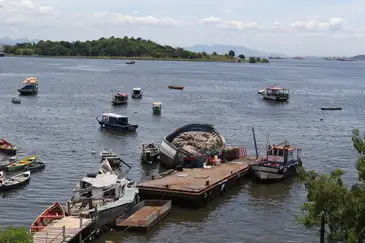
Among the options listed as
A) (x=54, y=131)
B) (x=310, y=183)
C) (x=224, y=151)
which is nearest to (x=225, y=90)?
(x=54, y=131)

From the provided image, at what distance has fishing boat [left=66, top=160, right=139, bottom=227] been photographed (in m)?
33.6

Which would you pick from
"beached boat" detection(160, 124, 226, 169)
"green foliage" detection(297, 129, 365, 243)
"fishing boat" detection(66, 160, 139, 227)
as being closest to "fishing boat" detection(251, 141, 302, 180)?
"beached boat" detection(160, 124, 226, 169)

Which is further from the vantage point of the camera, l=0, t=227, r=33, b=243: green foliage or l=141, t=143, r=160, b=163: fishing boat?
l=141, t=143, r=160, b=163: fishing boat

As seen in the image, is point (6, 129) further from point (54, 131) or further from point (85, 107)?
point (85, 107)

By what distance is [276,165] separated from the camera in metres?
47.9

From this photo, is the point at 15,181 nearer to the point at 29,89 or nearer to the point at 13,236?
the point at 13,236

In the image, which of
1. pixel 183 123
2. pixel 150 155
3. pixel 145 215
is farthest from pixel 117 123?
pixel 145 215

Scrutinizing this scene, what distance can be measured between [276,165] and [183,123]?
37.3 m

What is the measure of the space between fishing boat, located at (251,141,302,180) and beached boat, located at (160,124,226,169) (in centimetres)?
587

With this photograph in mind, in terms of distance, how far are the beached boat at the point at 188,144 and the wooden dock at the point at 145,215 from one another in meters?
11.1

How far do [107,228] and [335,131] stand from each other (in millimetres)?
54833

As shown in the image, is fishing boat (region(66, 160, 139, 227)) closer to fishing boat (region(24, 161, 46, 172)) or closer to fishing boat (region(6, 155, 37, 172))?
fishing boat (region(24, 161, 46, 172))

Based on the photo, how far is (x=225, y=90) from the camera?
152m

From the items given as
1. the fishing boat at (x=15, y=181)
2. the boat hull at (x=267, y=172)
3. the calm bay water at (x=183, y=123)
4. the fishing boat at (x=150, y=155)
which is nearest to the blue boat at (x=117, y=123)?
the calm bay water at (x=183, y=123)
